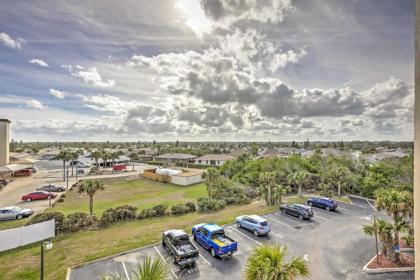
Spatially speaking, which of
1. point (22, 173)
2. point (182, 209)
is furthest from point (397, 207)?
point (22, 173)

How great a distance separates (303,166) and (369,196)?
971 centimetres

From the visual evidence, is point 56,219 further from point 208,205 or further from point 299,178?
point 299,178

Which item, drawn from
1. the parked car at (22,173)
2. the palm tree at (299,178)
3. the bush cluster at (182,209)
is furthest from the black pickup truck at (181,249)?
the parked car at (22,173)

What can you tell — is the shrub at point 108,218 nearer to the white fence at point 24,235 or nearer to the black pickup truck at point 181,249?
the white fence at point 24,235

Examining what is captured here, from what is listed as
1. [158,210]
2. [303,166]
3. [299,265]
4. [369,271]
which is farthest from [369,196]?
[299,265]

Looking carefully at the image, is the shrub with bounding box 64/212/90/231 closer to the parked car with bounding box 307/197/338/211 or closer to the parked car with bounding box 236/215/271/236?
the parked car with bounding box 236/215/271/236

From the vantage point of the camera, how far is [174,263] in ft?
43.0

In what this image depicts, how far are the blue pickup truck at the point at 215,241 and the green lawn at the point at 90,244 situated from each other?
10.2 ft

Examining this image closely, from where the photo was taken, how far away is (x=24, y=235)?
1400cm

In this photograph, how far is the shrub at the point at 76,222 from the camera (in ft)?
60.8

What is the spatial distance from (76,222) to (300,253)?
1768cm

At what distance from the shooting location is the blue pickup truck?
43.8 feet

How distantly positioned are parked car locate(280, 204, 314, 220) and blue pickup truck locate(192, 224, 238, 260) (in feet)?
31.2

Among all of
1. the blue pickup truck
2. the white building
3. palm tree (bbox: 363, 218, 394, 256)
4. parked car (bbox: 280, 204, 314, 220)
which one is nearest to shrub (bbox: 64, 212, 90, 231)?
the blue pickup truck
